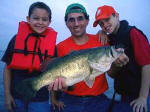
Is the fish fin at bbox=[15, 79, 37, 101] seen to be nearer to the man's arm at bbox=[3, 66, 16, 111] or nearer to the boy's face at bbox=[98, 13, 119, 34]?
the man's arm at bbox=[3, 66, 16, 111]

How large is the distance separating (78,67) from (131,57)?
52.8 inches

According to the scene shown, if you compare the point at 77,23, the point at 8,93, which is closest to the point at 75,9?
the point at 77,23

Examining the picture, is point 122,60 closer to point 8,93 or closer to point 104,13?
point 104,13

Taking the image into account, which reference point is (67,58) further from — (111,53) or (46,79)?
(111,53)

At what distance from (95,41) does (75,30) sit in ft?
1.98

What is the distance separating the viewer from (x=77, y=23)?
508 centimetres

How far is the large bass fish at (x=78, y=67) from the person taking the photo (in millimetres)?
3855

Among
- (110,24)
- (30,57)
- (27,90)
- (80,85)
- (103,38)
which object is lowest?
(80,85)

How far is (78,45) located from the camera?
518 centimetres

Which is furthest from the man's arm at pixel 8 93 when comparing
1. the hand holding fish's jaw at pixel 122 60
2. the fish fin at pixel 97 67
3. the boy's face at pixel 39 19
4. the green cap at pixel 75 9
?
the hand holding fish's jaw at pixel 122 60

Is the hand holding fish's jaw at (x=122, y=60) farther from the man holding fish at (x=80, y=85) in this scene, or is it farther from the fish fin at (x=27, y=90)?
the fish fin at (x=27, y=90)

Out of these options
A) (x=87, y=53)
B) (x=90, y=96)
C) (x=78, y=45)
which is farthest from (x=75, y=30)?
(x=90, y=96)

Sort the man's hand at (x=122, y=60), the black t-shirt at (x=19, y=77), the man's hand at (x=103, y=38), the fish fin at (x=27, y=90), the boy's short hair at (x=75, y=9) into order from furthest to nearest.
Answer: the boy's short hair at (x=75, y=9), the man's hand at (x=103, y=38), the black t-shirt at (x=19, y=77), the fish fin at (x=27, y=90), the man's hand at (x=122, y=60)

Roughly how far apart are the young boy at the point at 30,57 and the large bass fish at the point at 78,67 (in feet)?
2.18
